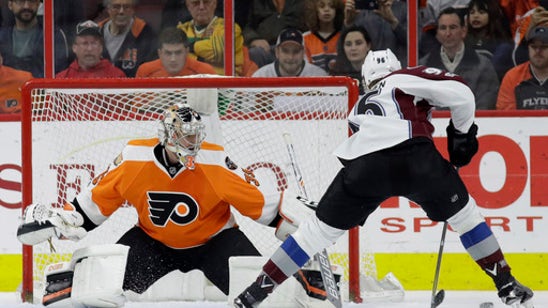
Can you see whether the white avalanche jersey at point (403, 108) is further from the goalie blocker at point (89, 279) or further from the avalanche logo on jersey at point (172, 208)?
the goalie blocker at point (89, 279)

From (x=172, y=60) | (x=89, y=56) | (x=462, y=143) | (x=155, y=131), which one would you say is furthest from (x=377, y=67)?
(x=89, y=56)

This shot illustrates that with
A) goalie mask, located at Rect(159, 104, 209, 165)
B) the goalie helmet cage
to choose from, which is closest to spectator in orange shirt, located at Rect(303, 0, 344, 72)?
the goalie helmet cage

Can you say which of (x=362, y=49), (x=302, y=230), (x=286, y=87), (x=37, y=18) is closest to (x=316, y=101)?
(x=286, y=87)

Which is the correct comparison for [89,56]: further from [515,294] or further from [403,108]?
[515,294]

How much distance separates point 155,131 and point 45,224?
2.76 feet

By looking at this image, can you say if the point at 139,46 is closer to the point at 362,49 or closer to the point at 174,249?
the point at 362,49

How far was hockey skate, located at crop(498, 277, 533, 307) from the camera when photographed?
348 centimetres

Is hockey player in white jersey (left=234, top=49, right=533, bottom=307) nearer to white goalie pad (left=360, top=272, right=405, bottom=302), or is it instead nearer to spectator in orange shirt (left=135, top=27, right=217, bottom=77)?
white goalie pad (left=360, top=272, right=405, bottom=302)

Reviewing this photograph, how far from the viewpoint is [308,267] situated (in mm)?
3959

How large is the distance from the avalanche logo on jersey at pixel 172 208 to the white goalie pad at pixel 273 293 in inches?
8.8

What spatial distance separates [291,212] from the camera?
12.8 feet

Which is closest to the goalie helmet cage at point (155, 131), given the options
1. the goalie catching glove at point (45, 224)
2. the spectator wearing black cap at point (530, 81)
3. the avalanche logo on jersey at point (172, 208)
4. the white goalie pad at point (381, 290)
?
the white goalie pad at point (381, 290)

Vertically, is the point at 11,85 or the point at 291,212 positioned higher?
the point at 11,85

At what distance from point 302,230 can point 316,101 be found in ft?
3.30
